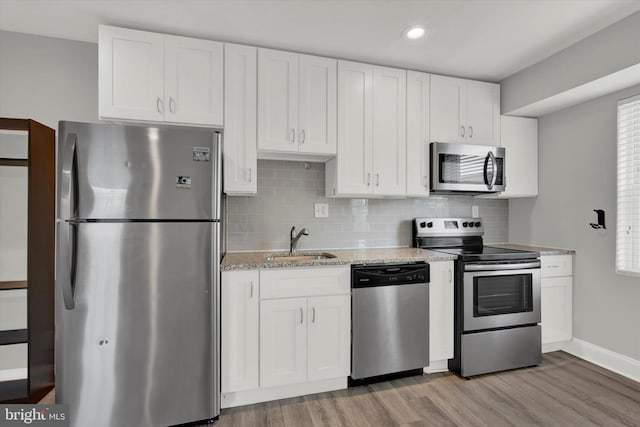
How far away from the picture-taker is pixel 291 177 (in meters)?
2.84

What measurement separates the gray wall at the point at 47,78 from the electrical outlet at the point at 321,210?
73.1 inches

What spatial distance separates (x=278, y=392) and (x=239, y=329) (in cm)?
56

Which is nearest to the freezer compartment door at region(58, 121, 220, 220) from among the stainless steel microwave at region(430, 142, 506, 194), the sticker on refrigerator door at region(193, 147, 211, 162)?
the sticker on refrigerator door at region(193, 147, 211, 162)

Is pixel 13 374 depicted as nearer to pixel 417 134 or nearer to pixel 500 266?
pixel 417 134

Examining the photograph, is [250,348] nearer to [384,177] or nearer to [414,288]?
[414,288]

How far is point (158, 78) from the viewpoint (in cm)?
221

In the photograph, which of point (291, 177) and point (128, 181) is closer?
point (128, 181)

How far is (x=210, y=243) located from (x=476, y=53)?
247cm

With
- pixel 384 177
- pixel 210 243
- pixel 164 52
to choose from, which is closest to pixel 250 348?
pixel 210 243

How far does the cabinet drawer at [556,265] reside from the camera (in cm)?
284

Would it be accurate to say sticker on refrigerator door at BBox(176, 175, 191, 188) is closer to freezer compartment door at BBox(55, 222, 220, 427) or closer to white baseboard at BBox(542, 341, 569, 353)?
freezer compartment door at BBox(55, 222, 220, 427)

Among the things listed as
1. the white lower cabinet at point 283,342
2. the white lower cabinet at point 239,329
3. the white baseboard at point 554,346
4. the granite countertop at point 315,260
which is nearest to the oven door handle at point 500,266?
the granite countertop at point 315,260

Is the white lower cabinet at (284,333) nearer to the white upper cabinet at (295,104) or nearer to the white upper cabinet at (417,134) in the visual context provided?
the white upper cabinet at (295,104)

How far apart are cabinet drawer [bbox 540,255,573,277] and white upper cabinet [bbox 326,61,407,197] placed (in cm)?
138
